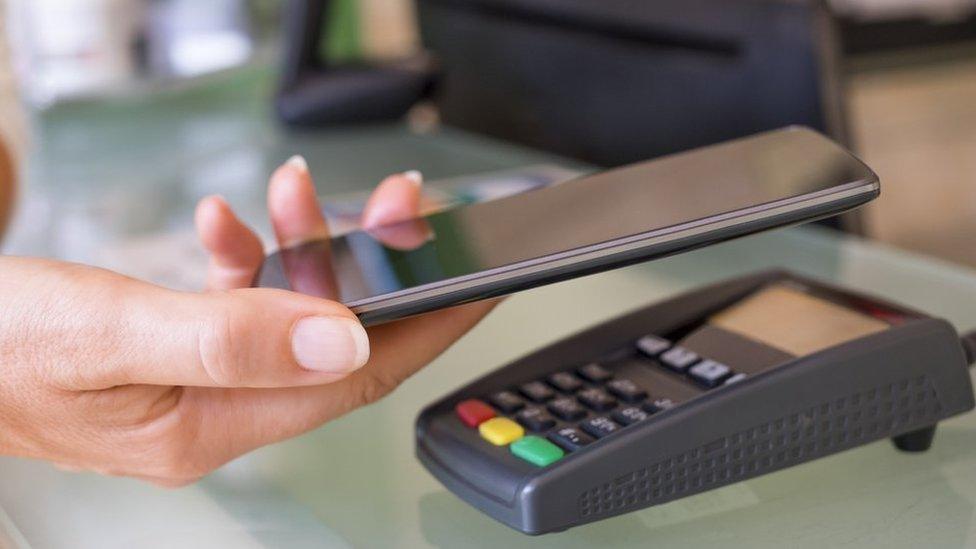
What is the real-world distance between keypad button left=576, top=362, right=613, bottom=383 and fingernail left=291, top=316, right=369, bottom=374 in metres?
0.12

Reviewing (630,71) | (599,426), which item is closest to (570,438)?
(599,426)

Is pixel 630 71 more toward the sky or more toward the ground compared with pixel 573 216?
more toward the ground

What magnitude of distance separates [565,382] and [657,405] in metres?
Answer: 0.05

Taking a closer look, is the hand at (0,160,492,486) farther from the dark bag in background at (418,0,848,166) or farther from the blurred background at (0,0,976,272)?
the dark bag in background at (418,0,848,166)

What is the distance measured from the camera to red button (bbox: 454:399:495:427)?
1.56 ft

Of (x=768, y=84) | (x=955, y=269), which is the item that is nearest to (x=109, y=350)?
(x=955, y=269)

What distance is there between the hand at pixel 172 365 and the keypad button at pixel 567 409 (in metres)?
0.06

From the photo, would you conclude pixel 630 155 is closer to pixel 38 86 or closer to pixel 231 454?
pixel 38 86

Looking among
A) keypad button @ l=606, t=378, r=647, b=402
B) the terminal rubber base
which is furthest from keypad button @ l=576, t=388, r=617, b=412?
the terminal rubber base

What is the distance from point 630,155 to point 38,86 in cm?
56

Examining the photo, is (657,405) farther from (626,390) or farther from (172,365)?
(172,365)

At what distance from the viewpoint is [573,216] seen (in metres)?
0.48

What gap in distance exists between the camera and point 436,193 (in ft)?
3.02

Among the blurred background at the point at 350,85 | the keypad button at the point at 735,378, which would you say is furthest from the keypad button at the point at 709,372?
the blurred background at the point at 350,85
